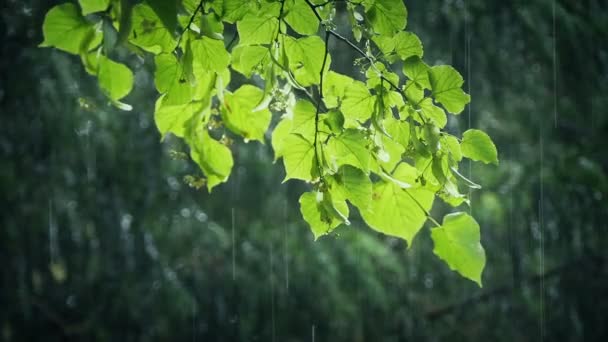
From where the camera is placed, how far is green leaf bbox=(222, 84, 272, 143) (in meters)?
0.74

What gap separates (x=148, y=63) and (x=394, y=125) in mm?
1790

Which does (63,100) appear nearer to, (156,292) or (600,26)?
(156,292)

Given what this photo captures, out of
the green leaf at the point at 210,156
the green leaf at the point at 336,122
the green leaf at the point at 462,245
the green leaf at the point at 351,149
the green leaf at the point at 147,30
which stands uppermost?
the green leaf at the point at 147,30

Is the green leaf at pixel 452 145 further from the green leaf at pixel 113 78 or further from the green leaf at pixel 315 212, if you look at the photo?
the green leaf at pixel 113 78

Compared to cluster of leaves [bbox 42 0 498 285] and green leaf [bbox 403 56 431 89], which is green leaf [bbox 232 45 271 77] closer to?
cluster of leaves [bbox 42 0 498 285]

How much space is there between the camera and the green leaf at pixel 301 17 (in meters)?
0.64

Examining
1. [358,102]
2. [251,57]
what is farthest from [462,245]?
[251,57]

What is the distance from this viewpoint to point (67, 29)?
59 cm

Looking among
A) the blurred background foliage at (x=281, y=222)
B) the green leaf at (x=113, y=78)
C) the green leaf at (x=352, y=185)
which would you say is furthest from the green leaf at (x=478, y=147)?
the blurred background foliage at (x=281, y=222)

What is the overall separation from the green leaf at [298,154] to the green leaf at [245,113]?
0.12 meters

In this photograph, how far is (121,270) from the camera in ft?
9.48

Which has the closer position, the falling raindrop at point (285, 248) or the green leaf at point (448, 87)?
the green leaf at point (448, 87)

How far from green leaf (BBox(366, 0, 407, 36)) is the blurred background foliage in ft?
7.28

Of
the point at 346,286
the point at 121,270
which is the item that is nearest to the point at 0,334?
the point at 121,270
